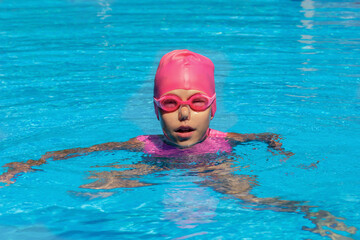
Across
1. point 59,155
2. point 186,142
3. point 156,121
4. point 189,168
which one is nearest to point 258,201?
point 189,168

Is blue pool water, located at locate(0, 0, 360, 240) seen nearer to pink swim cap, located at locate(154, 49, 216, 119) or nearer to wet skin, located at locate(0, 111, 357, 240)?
wet skin, located at locate(0, 111, 357, 240)

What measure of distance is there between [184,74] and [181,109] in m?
0.28

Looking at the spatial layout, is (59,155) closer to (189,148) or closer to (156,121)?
(189,148)

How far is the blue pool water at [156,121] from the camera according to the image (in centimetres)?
399

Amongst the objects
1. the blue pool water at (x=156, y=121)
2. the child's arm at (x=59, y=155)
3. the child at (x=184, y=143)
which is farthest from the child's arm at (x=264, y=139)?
the child's arm at (x=59, y=155)

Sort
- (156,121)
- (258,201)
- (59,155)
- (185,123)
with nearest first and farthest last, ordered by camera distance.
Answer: (258,201)
(185,123)
(59,155)
(156,121)

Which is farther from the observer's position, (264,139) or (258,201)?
(264,139)

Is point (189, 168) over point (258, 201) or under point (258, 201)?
over

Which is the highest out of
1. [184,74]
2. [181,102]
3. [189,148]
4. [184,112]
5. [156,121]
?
[156,121]

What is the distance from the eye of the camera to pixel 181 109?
14.0ft

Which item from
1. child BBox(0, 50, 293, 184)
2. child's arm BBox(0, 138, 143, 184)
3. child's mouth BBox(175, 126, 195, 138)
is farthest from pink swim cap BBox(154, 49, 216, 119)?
child's arm BBox(0, 138, 143, 184)

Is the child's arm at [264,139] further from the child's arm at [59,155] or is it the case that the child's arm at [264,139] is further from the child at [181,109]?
the child's arm at [59,155]

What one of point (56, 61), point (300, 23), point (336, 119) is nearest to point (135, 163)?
point (336, 119)

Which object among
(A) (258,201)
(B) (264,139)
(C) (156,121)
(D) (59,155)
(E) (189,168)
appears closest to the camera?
(A) (258,201)
